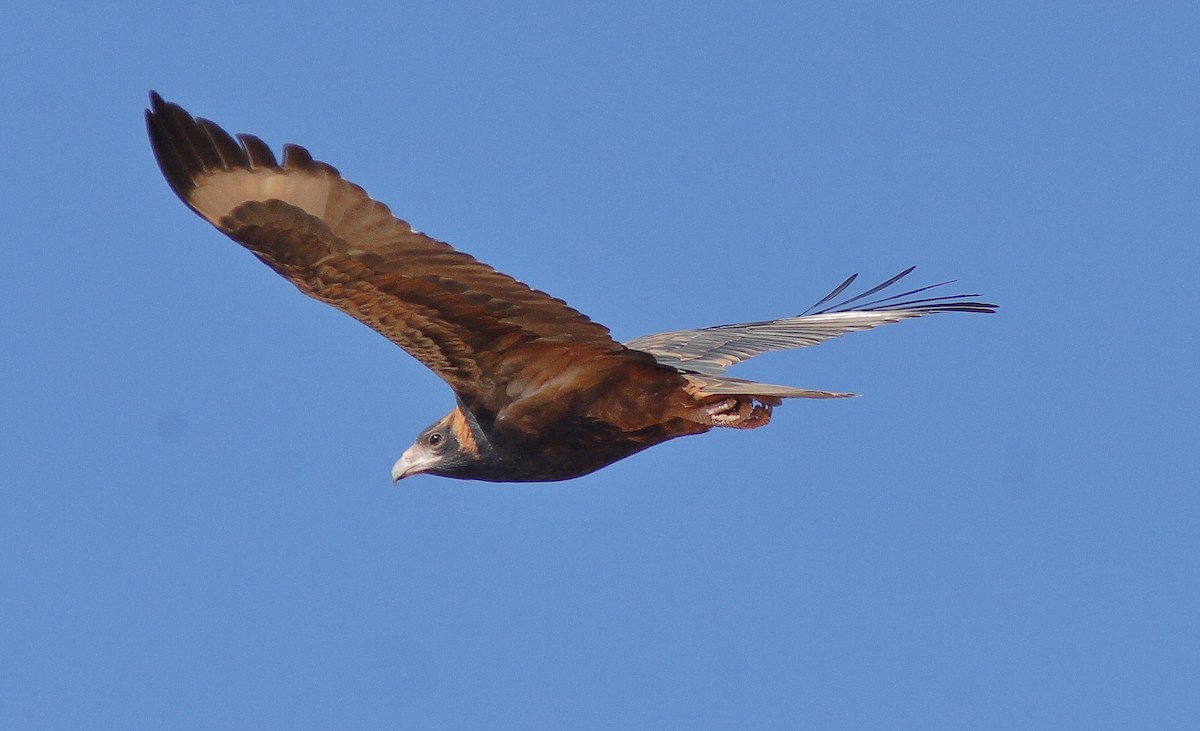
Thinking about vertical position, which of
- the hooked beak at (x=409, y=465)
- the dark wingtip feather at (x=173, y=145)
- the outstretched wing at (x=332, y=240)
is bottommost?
the hooked beak at (x=409, y=465)

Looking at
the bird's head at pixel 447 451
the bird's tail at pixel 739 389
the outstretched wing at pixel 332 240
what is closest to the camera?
the outstretched wing at pixel 332 240

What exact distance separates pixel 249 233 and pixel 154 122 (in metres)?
0.67

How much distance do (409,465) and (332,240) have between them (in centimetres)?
213

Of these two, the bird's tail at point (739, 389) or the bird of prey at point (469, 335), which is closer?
the bird of prey at point (469, 335)

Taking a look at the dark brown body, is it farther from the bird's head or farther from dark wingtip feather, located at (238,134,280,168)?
dark wingtip feather, located at (238,134,280,168)

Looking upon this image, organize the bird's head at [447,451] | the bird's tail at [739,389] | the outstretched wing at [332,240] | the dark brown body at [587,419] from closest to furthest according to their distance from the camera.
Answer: the outstretched wing at [332,240]
the bird's tail at [739,389]
the dark brown body at [587,419]
the bird's head at [447,451]

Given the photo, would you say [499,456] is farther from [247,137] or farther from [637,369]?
[247,137]

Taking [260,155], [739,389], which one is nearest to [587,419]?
[739,389]

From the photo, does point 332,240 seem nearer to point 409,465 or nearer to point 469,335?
point 469,335

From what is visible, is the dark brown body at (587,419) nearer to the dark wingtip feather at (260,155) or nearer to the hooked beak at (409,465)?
the hooked beak at (409,465)

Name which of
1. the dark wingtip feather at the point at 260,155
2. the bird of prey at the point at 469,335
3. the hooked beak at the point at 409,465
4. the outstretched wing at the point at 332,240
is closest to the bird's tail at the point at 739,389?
the bird of prey at the point at 469,335

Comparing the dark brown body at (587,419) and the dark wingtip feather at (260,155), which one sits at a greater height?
the dark wingtip feather at (260,155)

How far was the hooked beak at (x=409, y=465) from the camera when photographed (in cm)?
988

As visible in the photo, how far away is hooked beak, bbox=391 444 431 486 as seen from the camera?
9875 mm
